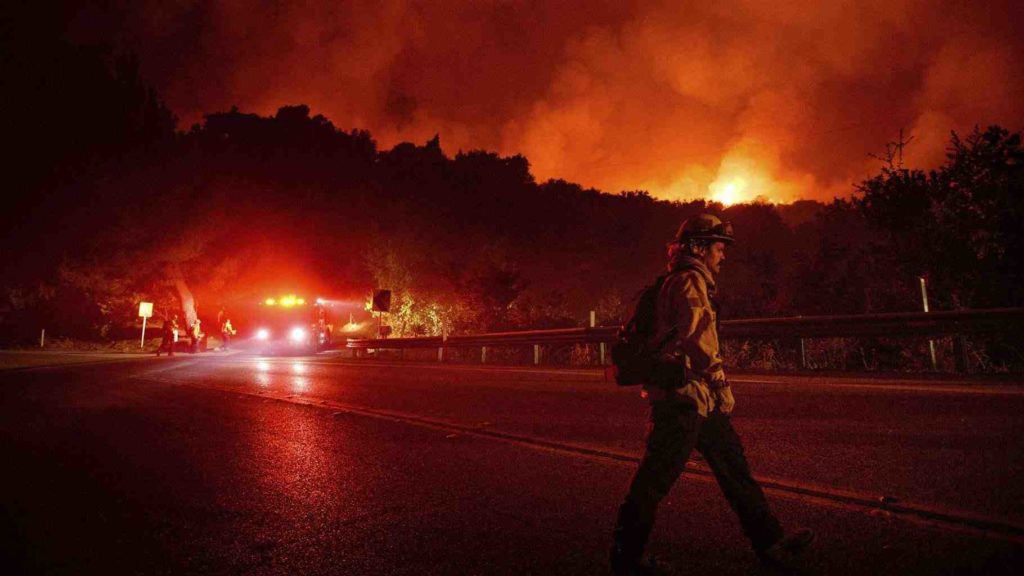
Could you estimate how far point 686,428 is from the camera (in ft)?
9.85

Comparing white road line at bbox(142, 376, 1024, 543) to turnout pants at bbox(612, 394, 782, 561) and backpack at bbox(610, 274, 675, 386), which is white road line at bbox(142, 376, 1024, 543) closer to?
turnout pants at bbox(612, 394, 782, 561)

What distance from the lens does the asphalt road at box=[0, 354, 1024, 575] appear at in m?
3.28

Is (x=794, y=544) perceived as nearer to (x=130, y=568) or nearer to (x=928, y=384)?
(x=130, y=568)

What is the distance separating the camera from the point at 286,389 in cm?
1123

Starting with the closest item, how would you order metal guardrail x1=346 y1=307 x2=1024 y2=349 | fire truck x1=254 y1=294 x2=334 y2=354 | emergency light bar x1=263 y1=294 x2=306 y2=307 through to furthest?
metal guardrail x1=346 y1=307 x2=1024 y2=349 → emergency light bar x1=263 y1=294 x2=306 y2=307 → fire truck x1=254 y1=294 x2=334 y2=354

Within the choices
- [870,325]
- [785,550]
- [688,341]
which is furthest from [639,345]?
[870,325]

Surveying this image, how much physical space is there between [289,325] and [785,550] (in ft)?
83.7

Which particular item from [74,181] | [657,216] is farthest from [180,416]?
[657,216]

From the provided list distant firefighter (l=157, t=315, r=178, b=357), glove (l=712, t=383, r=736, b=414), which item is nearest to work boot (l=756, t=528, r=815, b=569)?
glove (l=712, t=383, r=736, b=414)

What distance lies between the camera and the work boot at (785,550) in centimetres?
→ 300

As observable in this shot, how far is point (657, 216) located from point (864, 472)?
1765 inches

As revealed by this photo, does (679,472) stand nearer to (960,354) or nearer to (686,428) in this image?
(686,428)

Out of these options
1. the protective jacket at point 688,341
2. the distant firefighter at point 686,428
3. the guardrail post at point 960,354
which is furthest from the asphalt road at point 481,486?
the guardrail post at point 960,354

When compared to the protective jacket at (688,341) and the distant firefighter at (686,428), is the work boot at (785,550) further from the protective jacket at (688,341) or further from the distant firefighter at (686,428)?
the protective jacket at (688,341)
